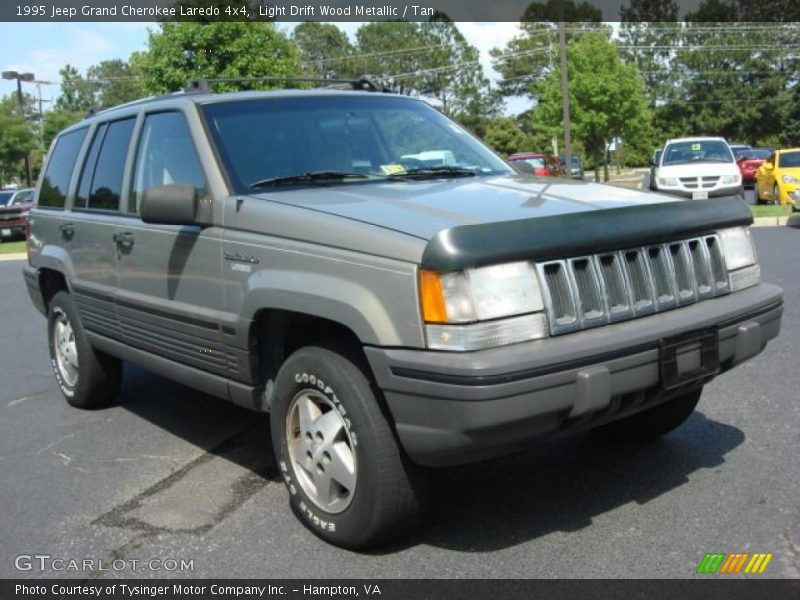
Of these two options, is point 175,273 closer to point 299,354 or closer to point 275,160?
point 275,160

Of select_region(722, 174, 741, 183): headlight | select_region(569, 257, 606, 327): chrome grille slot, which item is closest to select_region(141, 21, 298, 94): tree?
select_region(722, 174, 741, 183): headlight

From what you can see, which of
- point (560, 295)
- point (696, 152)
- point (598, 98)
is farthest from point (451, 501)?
point (598, 98)

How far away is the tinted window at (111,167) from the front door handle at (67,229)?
0.21m

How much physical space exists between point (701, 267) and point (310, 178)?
1.84 metres

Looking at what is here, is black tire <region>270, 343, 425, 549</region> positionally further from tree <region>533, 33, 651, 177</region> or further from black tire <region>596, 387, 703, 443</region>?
tree <region>533, 33, 651, 177</region>

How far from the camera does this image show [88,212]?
5.43 m

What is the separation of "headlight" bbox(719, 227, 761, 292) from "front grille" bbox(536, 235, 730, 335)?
63 mm

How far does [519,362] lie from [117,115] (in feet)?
11.3

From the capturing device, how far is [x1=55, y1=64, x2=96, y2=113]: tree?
7512 centimetres

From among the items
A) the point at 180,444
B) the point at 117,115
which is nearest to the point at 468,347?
the point at 180,444

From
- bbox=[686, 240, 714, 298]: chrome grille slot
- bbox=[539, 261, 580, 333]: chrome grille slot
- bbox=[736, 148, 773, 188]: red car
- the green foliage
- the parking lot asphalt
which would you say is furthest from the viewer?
the green foliage

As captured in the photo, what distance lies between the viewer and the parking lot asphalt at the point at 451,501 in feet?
11.1

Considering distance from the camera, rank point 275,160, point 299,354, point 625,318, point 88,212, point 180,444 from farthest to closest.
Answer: point 88,212, point 180,444, point 275,160, point 299,354, point 625,318

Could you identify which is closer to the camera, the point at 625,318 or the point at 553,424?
the point at 553,424
